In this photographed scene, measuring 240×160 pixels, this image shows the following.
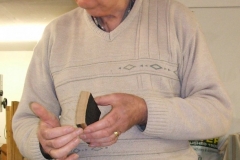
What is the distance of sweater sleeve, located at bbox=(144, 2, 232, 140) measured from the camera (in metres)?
0.71

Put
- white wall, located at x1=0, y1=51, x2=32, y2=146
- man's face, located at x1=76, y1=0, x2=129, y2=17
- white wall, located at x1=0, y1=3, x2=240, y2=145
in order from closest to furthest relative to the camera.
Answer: man's face, located at x1=76, y1=0, x2=129, y2=17 → white wall, located at x1=0, y1=3, x2=240, y2=145 → white wall, located at x1=0, y1=51, x2=32, y2=146

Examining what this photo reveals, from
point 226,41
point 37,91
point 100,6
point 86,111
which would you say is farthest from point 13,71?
point 86,111

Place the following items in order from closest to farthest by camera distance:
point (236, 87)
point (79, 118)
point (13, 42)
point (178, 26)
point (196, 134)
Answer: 1. point (79, 118)
2. point (196, 134)
3. point (178, 26)
4. point (236, 87)
5. point (13, 42)

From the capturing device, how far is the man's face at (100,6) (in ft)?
2.76

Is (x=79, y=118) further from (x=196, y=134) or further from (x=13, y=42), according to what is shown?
(x=13, y=42)

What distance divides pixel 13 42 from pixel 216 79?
5.28 m

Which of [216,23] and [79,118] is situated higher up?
[216,23]

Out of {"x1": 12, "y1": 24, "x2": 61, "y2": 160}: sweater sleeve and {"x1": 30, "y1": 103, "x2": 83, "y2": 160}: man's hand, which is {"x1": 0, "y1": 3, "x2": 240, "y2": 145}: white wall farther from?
{"x1": 30, "y1": 103, "x2": 83, "y2": 160}: man's hand

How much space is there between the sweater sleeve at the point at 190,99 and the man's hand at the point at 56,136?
171mm

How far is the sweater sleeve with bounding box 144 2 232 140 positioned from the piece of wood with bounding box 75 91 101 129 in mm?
127

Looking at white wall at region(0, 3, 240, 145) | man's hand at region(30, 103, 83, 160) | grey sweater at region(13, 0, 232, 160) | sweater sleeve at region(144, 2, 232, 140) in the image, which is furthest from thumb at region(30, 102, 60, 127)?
white wall at region(0, 3, 240, 145)

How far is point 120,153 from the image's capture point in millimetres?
800

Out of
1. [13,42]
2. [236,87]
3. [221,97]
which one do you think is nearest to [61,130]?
[221,97]

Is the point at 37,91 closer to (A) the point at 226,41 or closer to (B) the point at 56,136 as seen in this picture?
(B) the point at 56,136
